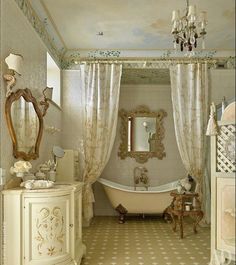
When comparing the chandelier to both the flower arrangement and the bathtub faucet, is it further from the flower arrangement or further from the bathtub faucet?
the bathtub faucet

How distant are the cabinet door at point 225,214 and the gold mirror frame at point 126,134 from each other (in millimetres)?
3321

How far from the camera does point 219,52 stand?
605cm

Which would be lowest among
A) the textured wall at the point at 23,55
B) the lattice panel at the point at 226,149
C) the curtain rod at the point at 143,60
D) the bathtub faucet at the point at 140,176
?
the bathtub faucet at the point at 140,176

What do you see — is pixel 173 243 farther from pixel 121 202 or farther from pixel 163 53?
pixel 163 53

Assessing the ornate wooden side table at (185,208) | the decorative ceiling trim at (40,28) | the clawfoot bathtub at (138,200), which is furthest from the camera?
the clawfoot bathtub at (138,200)

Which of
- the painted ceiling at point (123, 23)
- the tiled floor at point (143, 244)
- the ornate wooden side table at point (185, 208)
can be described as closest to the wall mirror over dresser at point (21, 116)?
the painted ceiling at point (123, 23)

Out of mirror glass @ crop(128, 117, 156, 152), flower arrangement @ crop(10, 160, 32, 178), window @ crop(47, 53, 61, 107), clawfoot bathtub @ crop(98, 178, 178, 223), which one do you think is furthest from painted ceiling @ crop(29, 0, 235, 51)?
clawfoot bathtub @ crop(98, 178, 178, 223)

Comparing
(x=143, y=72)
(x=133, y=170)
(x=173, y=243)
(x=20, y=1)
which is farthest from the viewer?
(x=133, y=170)

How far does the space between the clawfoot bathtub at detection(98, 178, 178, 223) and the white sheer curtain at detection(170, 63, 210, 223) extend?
1.73 ft

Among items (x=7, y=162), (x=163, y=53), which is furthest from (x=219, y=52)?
(x=7, y=162)

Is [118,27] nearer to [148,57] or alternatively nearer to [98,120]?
[148,57]

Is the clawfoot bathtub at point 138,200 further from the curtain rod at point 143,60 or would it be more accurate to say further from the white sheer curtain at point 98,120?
the curtain rod at point 143,60

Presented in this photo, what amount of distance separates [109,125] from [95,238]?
190 cm

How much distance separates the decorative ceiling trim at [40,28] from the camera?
12.6 feet
